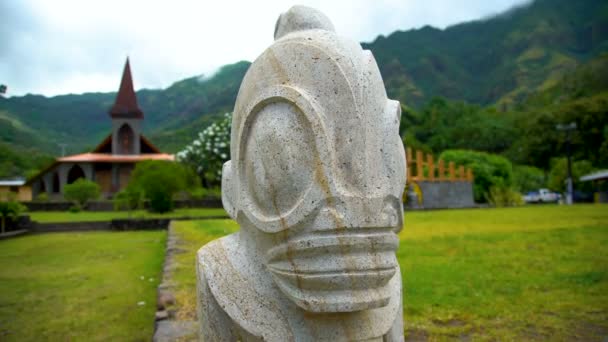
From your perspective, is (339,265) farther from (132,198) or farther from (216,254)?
(132,198)

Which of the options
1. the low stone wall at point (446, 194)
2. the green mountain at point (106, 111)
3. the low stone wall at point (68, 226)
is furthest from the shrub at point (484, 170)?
the green mountain at point (106, 111)

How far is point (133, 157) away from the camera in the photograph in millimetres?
31594

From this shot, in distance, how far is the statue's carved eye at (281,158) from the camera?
1.99m

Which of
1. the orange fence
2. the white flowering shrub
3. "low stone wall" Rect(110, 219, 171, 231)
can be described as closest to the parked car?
the orange fence

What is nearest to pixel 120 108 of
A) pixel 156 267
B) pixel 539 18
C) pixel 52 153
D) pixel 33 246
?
pixel 52 153

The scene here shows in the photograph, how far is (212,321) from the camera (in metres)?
2.27

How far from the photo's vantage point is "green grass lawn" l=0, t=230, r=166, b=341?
14.5ft

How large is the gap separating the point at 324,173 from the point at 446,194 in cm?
1980

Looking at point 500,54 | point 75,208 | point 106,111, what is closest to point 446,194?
point 75,208

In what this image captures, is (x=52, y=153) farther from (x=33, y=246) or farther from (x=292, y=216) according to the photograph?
(x=292, y=216)

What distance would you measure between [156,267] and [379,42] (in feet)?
269

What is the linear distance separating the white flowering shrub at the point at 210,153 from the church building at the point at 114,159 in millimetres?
3322

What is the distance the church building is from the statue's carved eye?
29552mm

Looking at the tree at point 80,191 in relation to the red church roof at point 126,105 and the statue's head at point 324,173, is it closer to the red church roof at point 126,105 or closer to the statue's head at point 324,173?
the red church roof at point 126,105
